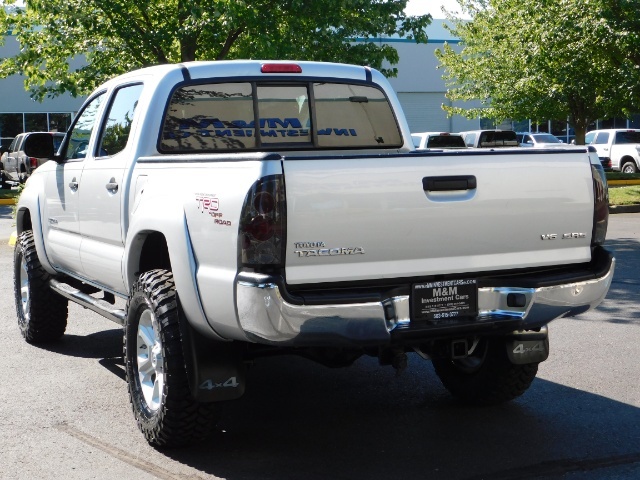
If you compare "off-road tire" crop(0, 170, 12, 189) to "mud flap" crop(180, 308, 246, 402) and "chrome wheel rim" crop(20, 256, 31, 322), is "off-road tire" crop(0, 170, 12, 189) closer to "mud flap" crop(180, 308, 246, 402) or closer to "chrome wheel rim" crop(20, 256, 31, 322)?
"chrome wheel rim" crop(20, 256, 31, 322)

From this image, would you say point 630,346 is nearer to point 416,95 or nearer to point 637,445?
point 637,445

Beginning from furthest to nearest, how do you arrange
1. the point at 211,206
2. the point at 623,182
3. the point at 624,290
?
1. the point at 623,182
2. the point at 624,290
3. the point at 211,206

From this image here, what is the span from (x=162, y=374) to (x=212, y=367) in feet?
1.30

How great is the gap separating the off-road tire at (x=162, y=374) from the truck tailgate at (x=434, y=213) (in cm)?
92

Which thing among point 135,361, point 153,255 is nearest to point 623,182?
point 153,255

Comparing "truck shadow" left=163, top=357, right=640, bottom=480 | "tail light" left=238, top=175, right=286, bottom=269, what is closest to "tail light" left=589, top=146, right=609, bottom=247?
"truck shadow" left=163, top=357, right=640, bottom=480

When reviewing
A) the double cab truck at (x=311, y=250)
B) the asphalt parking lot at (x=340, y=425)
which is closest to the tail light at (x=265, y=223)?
the double cab truck at (x=311, y=250)

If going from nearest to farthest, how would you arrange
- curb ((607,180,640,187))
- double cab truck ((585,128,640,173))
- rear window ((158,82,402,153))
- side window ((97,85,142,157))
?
1. rear window ((158,82,402,153))
2. side window ((97,85,142,157))
3. curb ((607,180,640,187))
4. double cab truck ((585,128,640,173))

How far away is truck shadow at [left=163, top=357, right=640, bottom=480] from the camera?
193 inches

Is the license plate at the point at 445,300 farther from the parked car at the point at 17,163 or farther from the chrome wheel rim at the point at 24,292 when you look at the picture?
the parked car at the point at 17,163

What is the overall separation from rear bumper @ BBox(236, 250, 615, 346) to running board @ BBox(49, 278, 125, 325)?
1.80 metres

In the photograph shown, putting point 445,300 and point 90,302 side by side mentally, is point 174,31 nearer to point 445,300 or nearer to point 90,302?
point 90,302

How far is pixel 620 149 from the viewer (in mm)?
37312

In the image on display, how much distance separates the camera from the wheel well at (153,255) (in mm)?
5582
